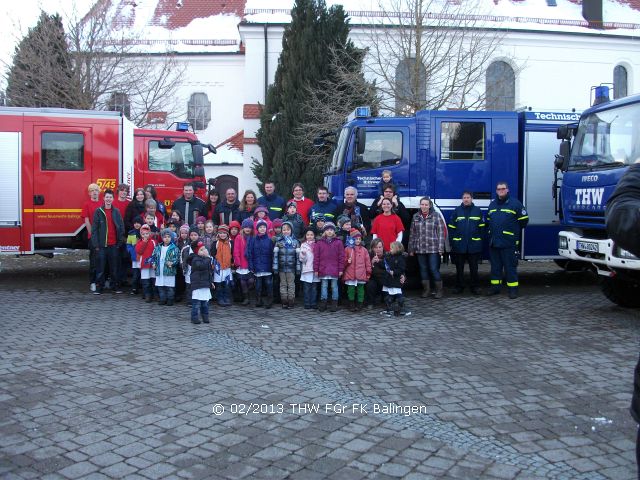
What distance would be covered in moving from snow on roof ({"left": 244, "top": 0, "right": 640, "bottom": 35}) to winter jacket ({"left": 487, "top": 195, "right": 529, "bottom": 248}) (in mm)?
15928

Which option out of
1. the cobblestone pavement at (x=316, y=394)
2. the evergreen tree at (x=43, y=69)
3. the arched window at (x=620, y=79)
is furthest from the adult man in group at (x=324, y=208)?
the arched window at (x=620, y=79)

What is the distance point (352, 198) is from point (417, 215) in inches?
46.1

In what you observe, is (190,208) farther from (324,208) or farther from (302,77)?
(302,77)

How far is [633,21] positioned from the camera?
33406mm

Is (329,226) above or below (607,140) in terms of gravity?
below

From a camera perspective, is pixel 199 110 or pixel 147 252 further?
pixel 199 110

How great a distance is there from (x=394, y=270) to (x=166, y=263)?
11.4 ft

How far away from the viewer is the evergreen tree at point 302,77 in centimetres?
2223

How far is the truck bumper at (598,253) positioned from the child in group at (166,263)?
5.97 meters

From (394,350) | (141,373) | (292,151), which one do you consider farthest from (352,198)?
(292,151)

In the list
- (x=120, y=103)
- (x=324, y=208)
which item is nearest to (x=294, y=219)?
(x=324, y=208)

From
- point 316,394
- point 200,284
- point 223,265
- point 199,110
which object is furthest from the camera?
point 199,110

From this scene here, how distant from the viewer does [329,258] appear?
355 inches

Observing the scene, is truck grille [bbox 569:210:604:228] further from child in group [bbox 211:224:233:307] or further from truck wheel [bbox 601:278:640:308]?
child in group [bbox 211:224:233:307]
